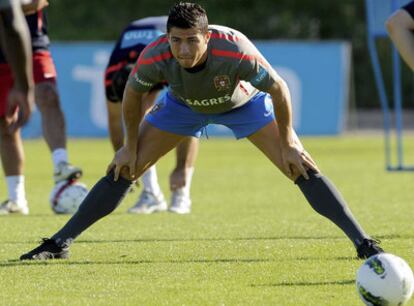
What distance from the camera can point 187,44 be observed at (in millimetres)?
7172

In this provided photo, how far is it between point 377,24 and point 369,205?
10.4ft

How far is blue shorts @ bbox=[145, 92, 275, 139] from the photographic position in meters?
7.97

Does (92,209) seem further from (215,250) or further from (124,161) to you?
(215,250)

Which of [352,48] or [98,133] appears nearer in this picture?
[98,133]

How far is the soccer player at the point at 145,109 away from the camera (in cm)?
1117

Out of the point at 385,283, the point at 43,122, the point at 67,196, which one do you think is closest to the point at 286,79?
the point at 43,122

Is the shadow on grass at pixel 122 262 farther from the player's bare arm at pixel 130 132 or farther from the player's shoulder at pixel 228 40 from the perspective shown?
the player's shoulder at pixel 228 40

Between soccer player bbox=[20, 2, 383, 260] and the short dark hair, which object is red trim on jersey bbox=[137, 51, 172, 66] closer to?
soccer player bbox=[20, 2, 383, 260]

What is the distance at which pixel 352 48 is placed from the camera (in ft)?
128

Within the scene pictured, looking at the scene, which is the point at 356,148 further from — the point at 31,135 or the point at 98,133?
the point at 31,135

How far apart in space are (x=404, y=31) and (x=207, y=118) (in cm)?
167

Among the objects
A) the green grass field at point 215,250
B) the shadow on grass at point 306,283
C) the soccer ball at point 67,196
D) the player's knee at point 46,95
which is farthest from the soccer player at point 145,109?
the shadow on grass at point 306,283

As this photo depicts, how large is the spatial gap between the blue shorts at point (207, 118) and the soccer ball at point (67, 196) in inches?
118

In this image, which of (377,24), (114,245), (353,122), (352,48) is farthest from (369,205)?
(352,48)
